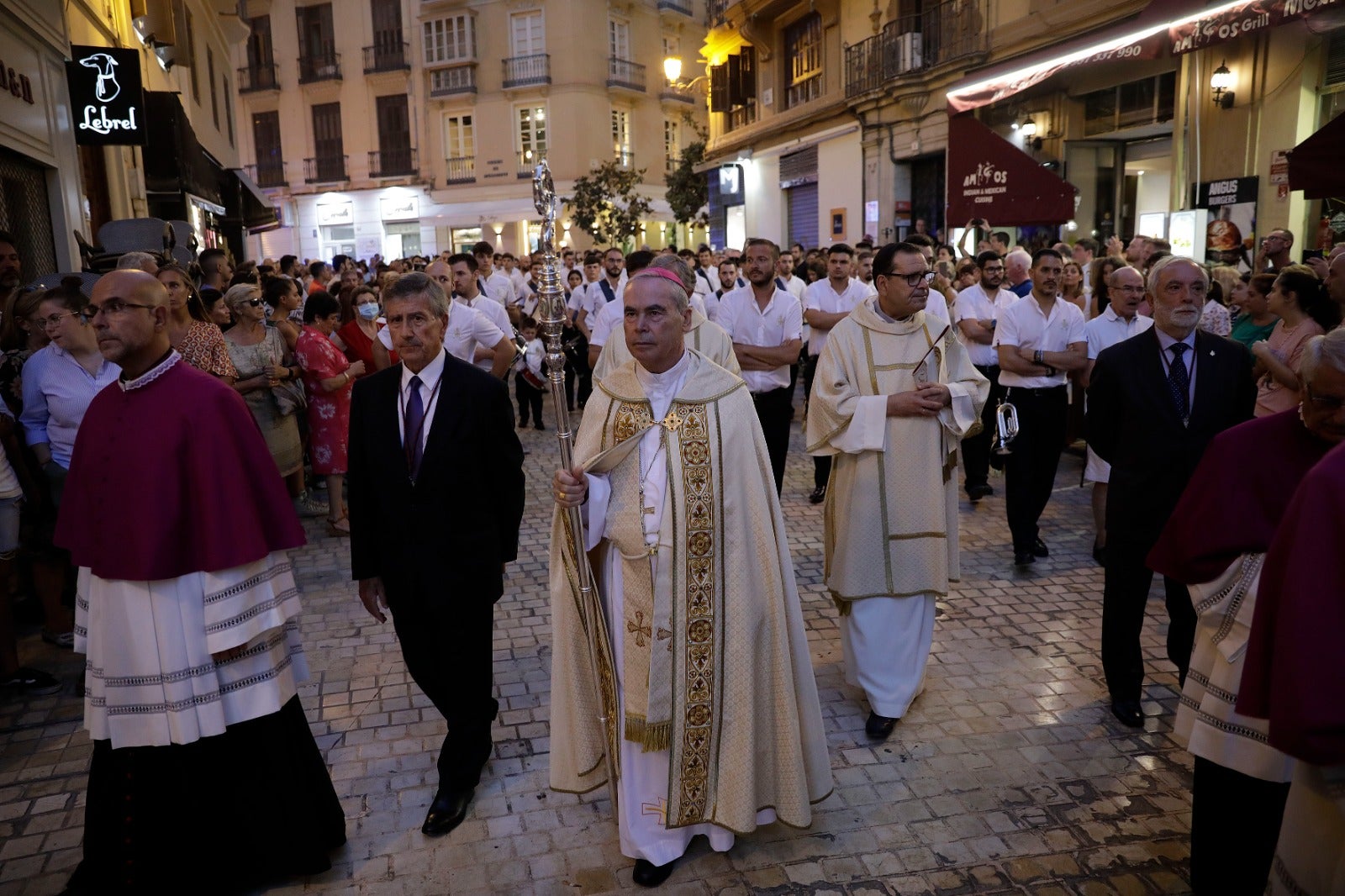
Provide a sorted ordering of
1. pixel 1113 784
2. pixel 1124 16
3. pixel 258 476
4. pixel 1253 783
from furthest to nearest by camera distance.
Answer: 1. pixel 1124 16
2. pixel 1113 784
3. pixel 258 476
4. pixel 1253 783

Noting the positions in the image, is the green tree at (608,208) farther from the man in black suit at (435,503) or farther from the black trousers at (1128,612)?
the man in black suit at (435,503)

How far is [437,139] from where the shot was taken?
39219mm

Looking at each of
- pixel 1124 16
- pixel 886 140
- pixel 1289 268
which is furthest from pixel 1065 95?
pixel 1289 268

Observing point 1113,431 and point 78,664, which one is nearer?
point 1113,431

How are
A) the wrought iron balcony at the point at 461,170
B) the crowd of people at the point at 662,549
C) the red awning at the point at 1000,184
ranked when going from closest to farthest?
1. the crowd of people at the point at 662,549
2. the red awning at the point at 1000,184
3. the wrought iron balcony at the point at 461,170

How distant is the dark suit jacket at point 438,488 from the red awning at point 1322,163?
21.2 ft

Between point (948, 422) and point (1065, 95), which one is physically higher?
point (1065, 95)

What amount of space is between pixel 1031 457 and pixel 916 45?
14.1m

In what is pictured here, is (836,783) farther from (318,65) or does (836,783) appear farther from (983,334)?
(318,65)

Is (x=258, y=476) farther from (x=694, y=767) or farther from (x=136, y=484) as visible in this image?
(x=694, y=767)

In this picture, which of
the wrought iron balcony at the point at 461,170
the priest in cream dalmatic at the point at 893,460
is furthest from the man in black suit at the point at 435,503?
the wrought iron balcony at the point at 461,170

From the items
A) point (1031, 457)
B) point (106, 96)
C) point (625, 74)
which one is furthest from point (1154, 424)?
point (625, 74)

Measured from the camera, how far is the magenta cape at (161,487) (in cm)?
306

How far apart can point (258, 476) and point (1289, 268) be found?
5678mm
